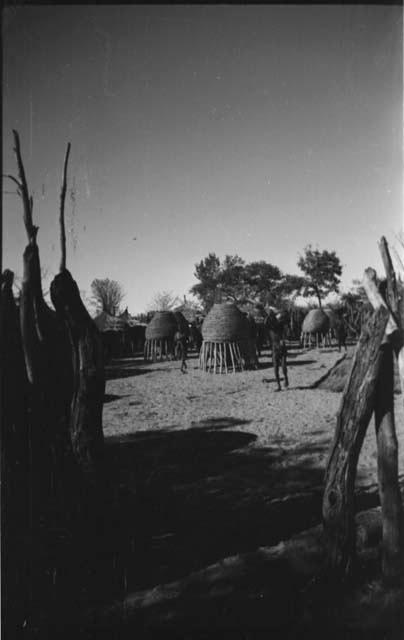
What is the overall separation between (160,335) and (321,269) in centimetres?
1686

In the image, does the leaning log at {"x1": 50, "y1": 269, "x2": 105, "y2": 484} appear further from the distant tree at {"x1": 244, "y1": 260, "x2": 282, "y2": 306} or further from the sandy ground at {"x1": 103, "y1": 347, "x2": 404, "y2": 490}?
the distant tree at {"x1": 244, "y1": 260, "x2": 282, "y2": 306}

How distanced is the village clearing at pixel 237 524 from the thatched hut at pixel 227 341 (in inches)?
257

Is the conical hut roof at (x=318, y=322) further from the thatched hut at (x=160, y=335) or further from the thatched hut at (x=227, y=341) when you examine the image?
the thatched hut at (x=160, y=335)

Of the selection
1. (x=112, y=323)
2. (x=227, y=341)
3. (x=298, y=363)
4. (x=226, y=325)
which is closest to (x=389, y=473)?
(x=227, y=341)

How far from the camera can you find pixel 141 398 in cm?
1012

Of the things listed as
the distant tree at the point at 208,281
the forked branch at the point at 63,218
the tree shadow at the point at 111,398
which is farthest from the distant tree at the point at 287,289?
the forked branch at the point at 63,218

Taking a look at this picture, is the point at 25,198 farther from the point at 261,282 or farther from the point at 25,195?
the point at 261,282

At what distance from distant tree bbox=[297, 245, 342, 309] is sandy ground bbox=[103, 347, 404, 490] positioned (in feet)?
56.4

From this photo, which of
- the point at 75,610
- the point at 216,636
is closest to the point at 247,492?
the point at 216,636

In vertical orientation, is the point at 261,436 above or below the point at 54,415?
below

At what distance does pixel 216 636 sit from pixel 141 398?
26.4ft

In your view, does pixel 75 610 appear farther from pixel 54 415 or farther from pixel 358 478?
pixel 358 478

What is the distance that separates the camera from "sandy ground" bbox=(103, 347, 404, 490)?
593 centimetres

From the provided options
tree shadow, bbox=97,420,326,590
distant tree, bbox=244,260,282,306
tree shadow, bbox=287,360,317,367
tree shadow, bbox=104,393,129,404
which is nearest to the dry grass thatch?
tree shadow, bbox=287,360,317,367
